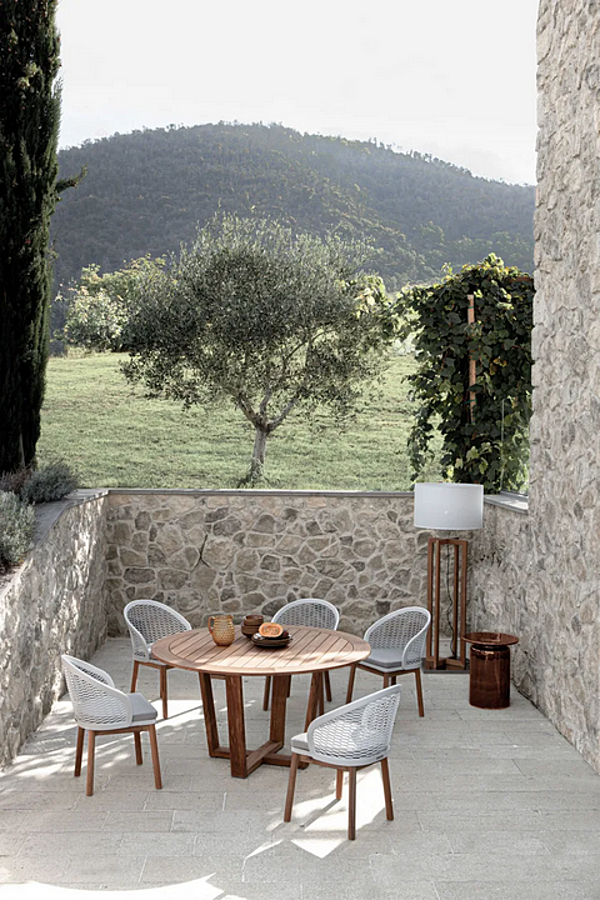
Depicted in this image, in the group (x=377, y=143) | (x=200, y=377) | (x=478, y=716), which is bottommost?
(x=478, y=716)

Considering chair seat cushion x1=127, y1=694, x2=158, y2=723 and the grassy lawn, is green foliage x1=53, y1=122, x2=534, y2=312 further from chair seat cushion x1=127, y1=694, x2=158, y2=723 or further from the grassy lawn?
chair seat cushion x1=127, y1=694, x2=158, y2=723

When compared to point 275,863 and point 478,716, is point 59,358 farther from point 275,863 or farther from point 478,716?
point 275,863

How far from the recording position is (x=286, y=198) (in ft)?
45.8

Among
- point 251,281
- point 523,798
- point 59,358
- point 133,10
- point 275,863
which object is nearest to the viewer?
point 275,863

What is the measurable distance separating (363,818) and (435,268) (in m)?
10.9

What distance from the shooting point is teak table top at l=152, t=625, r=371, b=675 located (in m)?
4.18

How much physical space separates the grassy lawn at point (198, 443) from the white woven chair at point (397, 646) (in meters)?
5.12

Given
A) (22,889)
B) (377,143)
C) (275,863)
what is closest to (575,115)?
(275,863)

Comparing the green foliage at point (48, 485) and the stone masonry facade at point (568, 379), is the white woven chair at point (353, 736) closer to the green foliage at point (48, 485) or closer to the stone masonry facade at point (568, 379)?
the stone masonry facade at point (568, 379)

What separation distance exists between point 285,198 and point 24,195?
790 cm

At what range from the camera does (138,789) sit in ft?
13.8

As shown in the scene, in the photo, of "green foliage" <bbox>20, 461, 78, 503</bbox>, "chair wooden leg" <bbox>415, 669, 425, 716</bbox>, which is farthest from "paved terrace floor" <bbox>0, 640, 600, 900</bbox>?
"green foliage" <bbox>20, 461, 78, 503</bbox>

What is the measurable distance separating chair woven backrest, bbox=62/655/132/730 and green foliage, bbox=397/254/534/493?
13.5 ft

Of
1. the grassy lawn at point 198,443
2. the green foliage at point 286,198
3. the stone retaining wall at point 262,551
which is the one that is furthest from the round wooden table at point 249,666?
the green foliage at point 286,198
